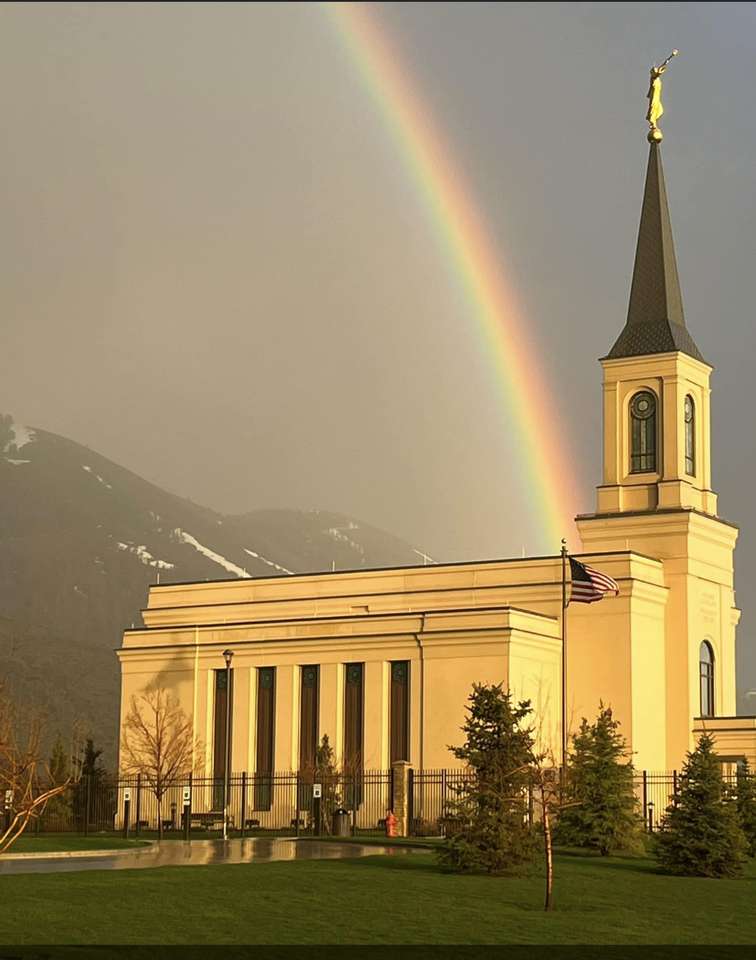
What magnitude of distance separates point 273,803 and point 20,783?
14.7 meters

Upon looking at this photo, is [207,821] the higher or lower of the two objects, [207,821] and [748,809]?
the lower

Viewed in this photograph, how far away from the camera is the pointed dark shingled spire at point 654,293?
78.6 m

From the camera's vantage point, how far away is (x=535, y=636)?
69.5 meters

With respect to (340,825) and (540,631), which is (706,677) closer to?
(540,631)

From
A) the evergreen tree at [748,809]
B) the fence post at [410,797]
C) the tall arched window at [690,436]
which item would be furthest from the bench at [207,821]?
the tall arched window at [690,436]

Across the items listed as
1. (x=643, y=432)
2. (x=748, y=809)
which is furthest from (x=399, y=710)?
(x=748, y=809)

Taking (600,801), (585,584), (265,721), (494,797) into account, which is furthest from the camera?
(265,721)

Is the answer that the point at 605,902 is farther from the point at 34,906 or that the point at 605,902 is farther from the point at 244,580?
the point at 244,580

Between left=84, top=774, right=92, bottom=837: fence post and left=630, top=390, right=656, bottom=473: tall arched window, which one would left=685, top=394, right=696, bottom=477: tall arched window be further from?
left=84, top=774, right=92, bottom=837: fence post

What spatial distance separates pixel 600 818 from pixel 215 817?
24.7 meters

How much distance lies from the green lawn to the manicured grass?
1031 centimetres

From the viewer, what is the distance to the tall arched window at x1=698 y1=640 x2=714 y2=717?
Answer: 244 ft

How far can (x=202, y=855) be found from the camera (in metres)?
42.5

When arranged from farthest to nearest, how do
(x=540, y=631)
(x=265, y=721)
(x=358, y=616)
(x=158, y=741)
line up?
1. (x=265, y=721)
2. (x=358, y=616)
3. (x=158, y=741)
4. (x=540, y=631)
